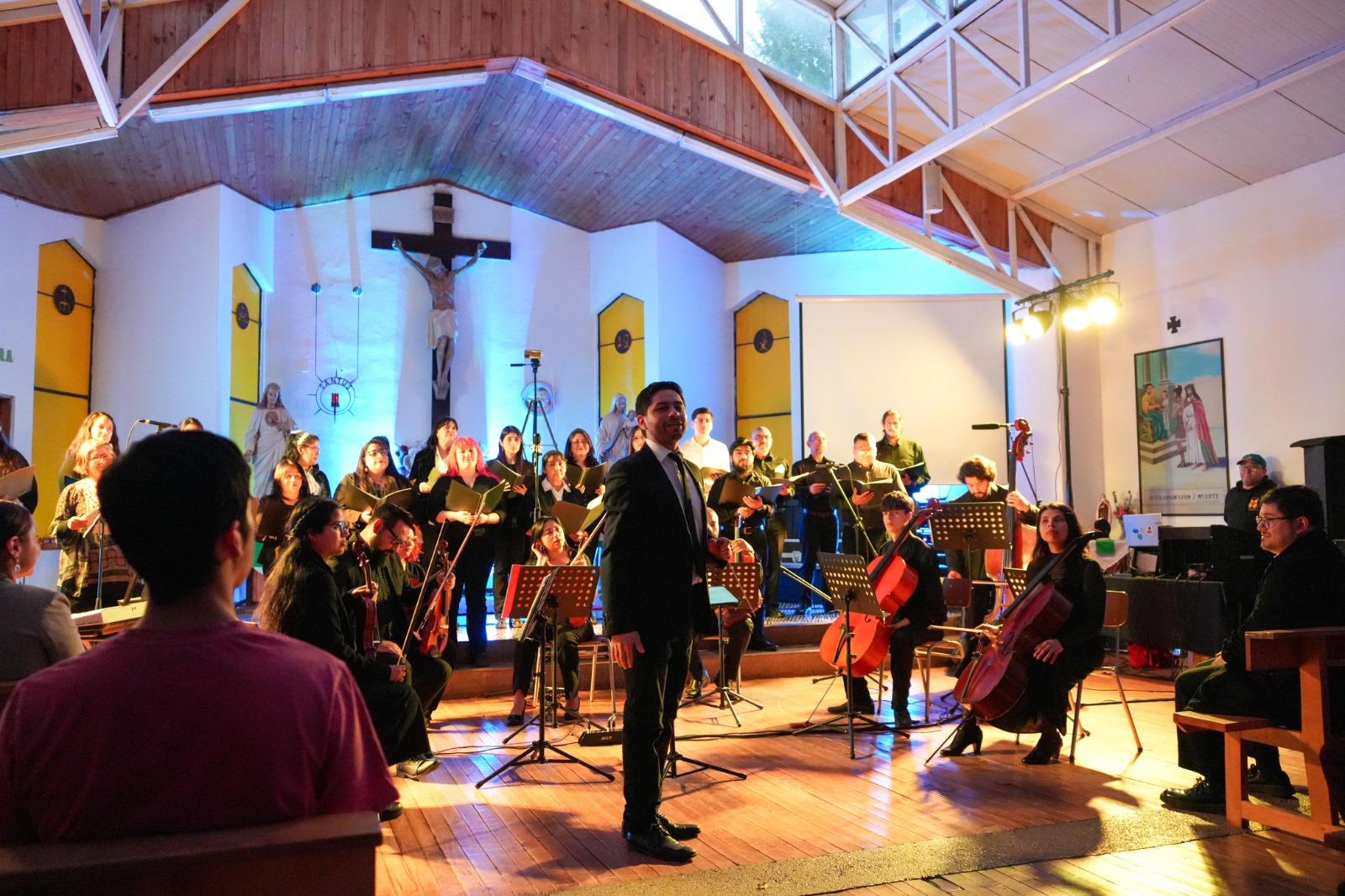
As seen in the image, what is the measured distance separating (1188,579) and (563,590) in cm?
485

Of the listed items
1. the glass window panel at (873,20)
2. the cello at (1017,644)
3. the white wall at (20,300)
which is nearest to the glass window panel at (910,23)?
the glass window panel at (873,20)

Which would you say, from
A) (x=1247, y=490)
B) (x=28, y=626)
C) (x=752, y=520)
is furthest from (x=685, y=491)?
(x=1247, y=490)

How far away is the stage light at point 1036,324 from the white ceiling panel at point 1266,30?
2.81 metres

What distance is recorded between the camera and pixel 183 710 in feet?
3.69

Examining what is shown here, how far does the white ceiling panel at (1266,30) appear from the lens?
6.35 metres

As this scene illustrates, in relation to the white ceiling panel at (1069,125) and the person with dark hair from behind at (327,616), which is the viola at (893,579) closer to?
the person with dark hair from behind at (327,616)

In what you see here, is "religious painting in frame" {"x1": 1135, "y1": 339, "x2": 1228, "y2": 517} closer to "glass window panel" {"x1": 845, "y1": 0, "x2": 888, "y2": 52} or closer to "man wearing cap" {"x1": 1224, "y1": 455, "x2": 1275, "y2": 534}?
"man wearing cap" {"x1": 1224, "y1": 455, "x2": 1275, "y2": 534}

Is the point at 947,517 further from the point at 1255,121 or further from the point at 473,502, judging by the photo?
the point at 1255,121

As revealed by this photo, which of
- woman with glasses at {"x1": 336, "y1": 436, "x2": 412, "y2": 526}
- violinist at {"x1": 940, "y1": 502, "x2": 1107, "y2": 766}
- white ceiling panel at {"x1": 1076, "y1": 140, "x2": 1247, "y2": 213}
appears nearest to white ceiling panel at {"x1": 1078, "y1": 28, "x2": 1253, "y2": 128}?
white ceiling panel at {"x1": 1076, "y1": 140, "x2": 1247, "y2": 213}

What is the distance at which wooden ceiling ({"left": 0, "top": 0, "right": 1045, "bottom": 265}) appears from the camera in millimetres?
7371

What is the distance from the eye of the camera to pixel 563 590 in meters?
4.84

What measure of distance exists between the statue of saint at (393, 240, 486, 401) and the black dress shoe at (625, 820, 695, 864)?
914 cm

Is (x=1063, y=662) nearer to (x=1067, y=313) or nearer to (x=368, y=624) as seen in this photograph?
(x=368, y=624)

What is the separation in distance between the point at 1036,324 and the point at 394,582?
22.6ft
